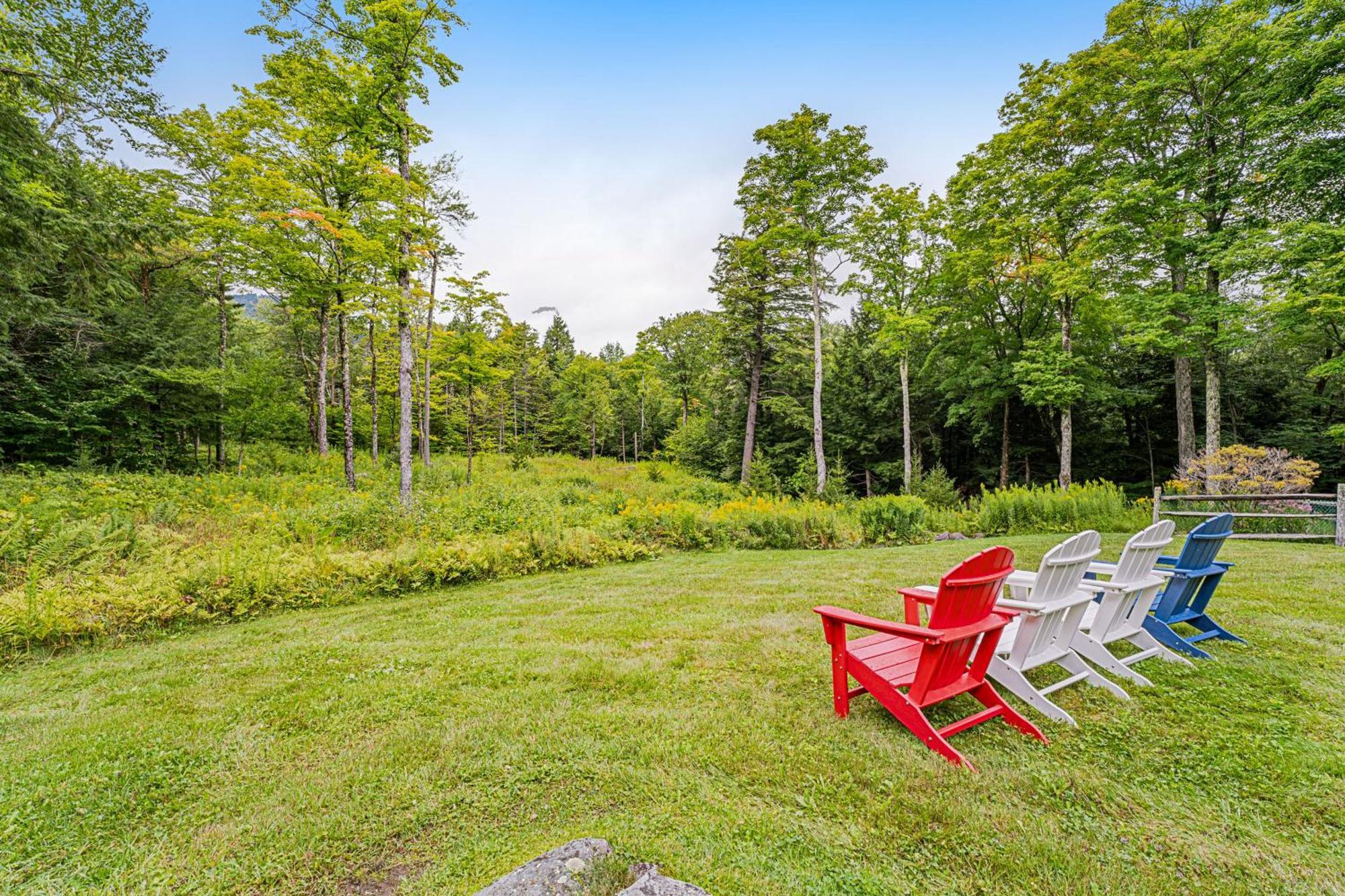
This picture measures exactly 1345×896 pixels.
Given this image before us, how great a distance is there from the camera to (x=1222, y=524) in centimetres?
390

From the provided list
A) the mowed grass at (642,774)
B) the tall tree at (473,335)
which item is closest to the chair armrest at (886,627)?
the mowed grass at (642,774)

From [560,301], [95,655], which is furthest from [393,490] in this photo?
[560,301]

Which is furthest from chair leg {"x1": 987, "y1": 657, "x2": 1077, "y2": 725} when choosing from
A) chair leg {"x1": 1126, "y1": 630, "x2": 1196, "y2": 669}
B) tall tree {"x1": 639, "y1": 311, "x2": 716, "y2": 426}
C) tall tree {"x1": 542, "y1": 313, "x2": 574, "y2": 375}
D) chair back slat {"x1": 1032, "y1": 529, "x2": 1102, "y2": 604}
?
tall tree {"x1": 542, "y1": 313, "x2": 574, "y2": 375}

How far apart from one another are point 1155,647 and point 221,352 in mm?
21212

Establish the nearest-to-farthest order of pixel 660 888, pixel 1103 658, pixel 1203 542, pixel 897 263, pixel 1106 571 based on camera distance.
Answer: pixel 660 888 → pixel 1103 658 → pixel 1203 542 → pixel 1106 571 → pixel 897 263

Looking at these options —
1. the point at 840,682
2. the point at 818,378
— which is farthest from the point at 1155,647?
the point at 818,378

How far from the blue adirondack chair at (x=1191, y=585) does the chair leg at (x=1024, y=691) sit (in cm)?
160

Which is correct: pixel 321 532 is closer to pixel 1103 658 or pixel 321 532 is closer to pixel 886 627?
pixel 886 627

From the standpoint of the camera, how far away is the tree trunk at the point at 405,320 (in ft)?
31.6

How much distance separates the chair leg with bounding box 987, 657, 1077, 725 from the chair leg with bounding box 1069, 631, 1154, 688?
1.81ft

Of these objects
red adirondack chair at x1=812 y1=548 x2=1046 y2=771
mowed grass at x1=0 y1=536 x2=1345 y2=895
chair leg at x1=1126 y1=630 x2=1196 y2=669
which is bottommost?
mowed grass at x1=0 y1=536 x2=1345 y2=895

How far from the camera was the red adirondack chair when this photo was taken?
8.51 ft

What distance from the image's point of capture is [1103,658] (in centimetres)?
339

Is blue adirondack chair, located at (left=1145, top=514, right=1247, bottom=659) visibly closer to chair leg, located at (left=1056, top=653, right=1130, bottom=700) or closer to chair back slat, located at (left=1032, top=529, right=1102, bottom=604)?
chair leg, located at (left=1056, top=653, right=1130, bottom=700)
